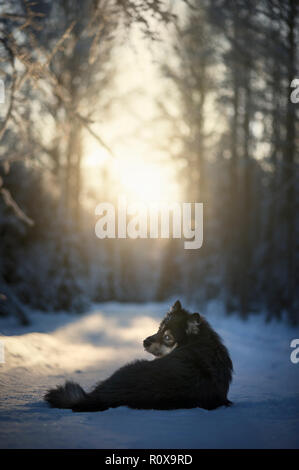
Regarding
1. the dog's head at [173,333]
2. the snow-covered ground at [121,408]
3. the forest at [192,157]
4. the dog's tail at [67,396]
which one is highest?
the forest at [192,157]

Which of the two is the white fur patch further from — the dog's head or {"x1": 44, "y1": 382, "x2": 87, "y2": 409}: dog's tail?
{"x1": 44, "y1": 382, "x2": 87, "y2": 409}: dog's tail

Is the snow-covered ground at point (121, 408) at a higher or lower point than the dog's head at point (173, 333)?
lower

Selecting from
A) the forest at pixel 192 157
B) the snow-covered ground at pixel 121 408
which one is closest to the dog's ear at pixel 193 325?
the snow-covered ground at pixel 121 408

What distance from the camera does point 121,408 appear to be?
362 centimetres

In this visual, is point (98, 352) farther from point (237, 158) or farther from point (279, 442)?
point (237, 158)

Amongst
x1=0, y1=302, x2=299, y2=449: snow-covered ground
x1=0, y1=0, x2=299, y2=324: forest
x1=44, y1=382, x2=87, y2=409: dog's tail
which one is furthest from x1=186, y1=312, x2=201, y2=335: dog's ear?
x1=0, y1=0, x2=299, y2=324: forest

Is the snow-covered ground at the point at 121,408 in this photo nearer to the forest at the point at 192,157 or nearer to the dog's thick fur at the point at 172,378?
the dog's thick fur at the point at 172,378

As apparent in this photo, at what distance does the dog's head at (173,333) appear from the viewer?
4.41 metres

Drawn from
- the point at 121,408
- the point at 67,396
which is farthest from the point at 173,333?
the point at 67,396

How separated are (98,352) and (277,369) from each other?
141 inches

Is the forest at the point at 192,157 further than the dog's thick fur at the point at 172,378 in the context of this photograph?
Yes

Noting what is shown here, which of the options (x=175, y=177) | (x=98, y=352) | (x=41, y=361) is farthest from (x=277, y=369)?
(x=175, y=177)

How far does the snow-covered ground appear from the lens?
10.0ft
